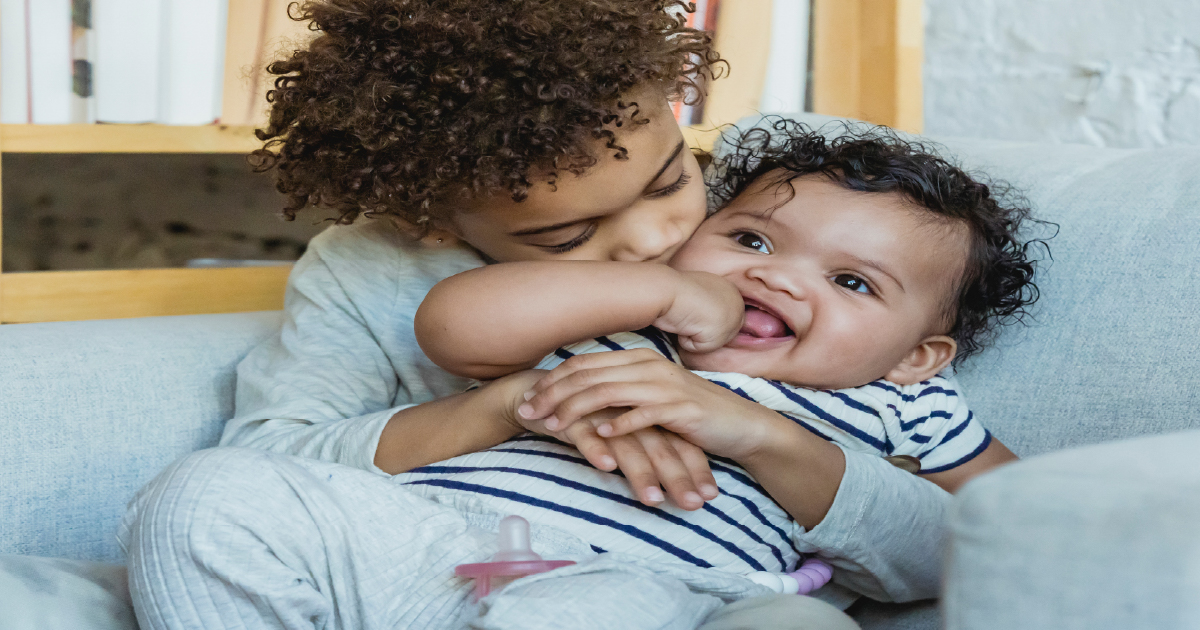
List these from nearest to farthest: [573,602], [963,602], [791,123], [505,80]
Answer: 1. [963,602]
2. [573,602]
3. [505,80]
4. [791,123]

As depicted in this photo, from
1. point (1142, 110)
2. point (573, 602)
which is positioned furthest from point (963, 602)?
point (1142, 110)

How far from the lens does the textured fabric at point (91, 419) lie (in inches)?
35.4

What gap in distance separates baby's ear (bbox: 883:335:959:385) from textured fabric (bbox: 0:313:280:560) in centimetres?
75

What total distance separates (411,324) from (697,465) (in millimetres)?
397

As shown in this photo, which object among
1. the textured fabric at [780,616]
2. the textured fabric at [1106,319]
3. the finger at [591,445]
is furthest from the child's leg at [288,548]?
the textured fabric at [1106,319]

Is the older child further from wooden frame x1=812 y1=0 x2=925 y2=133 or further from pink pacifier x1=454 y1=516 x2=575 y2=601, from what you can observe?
wooden frame x1=812 y1=0 x2=925 y2=133

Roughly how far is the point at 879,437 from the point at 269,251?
7.23 feet

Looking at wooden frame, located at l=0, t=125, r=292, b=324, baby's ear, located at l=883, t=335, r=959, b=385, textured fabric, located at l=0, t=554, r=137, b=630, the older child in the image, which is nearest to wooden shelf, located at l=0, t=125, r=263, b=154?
wooden frame, located at l=0, t=125, r=292, b=324

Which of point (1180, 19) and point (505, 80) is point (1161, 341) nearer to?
point (505, 80)

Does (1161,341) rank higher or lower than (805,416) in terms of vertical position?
higher

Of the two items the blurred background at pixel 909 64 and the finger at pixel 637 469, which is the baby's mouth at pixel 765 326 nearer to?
the finger at pixel 637 469

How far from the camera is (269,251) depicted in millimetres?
2699

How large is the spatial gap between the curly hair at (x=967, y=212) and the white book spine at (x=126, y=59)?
3.41 feet

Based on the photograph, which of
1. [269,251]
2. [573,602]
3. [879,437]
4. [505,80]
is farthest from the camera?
[269,251]
